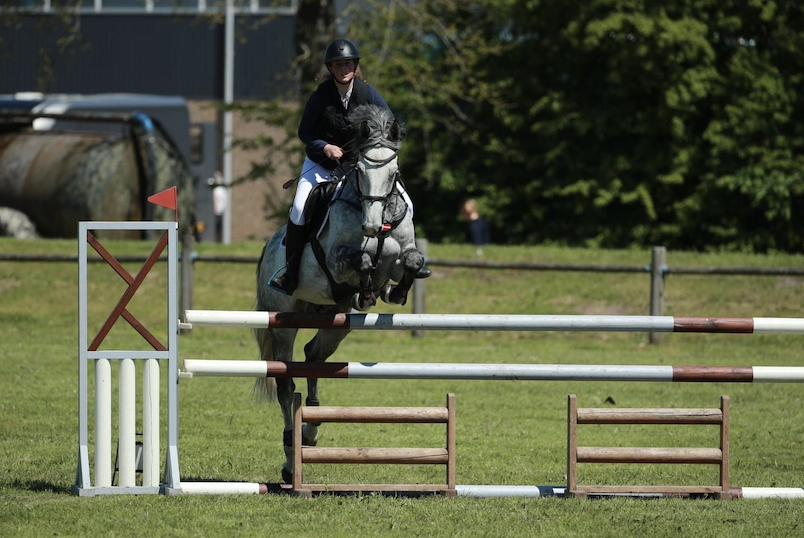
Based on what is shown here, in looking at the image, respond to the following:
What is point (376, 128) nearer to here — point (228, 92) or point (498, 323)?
point (498, 323)

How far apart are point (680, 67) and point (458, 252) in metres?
5.66

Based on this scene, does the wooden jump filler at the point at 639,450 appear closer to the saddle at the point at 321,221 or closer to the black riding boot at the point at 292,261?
the saddle at the point at 321,221

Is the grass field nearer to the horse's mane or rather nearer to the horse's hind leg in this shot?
the horse's hind leg

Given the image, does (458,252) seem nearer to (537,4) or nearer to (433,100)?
(433,100)

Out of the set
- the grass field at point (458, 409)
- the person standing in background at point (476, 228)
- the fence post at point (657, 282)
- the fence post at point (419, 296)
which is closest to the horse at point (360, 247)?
the grass field at point (458, 409)

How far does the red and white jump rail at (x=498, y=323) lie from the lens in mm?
5816

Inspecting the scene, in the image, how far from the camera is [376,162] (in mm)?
6074

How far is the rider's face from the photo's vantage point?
6613 millimetres

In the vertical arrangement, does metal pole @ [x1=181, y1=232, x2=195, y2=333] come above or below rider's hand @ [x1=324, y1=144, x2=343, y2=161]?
below

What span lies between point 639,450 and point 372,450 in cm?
141

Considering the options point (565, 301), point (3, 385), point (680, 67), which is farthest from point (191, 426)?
point (680, 67)

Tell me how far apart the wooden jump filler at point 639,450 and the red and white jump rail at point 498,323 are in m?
0.40

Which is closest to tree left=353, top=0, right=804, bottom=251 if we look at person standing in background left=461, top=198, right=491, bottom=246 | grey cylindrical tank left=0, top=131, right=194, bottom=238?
person standing in background left=461, top=198, right=491, bottom=246

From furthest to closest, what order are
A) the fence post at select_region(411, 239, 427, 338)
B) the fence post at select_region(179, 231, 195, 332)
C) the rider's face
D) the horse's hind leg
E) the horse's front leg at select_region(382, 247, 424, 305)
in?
the fence post at select_region(179, 231, 195, 332) < the fence post at select_region(411, 239, 427, 338) < the horse's hind leg < the rider's face < the horse's front leg at select_region(382, 247, 424, 305)
